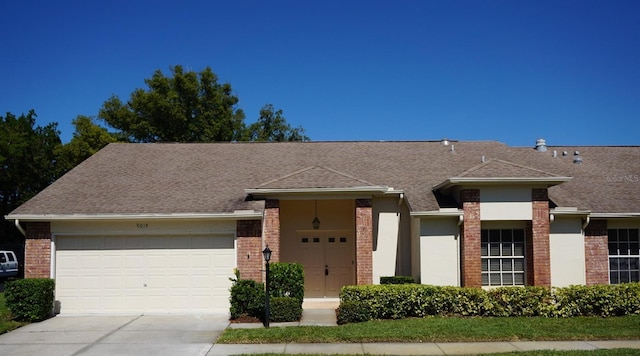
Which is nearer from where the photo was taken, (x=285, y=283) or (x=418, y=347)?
(x=418, y=347)

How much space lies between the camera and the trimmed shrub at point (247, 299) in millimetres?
15297

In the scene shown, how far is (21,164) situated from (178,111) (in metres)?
12.9

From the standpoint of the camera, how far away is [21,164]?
41.6 metres

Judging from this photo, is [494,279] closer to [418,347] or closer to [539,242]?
[539,242]

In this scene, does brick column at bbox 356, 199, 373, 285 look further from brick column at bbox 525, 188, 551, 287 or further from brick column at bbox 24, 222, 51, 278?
brick column at bbox 24, 222, 51, 278

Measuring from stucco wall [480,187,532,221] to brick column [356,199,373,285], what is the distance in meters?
3.31

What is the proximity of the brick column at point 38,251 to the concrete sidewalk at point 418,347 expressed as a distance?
24.0 feet

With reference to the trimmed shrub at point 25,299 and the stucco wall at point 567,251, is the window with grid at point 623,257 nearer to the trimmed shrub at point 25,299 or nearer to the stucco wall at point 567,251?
the stucco wall at point 567,251

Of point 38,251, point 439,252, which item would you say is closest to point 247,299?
point 439,252

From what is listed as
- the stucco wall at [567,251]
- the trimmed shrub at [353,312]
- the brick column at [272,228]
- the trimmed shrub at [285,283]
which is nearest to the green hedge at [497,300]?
the trimmed shrub at [353,312]

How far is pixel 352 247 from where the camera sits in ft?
63.7

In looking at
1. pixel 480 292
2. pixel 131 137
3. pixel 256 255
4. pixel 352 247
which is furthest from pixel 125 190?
pixel 131 137

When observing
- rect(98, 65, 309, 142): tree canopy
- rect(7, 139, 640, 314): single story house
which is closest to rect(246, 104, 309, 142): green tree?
rect(98, 65, 309, 142): tree canopy

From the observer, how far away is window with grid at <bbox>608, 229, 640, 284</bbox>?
18.2 metres
